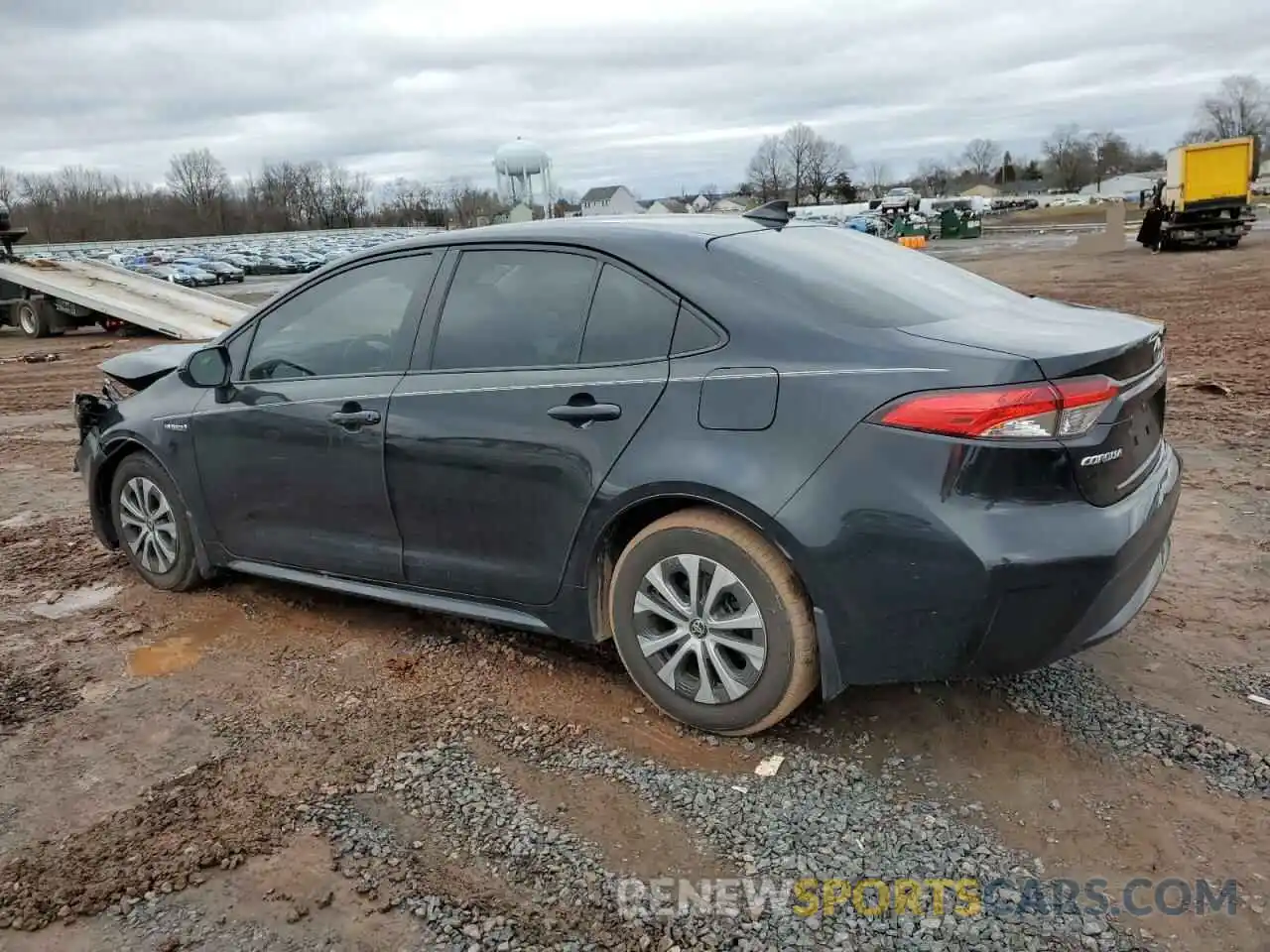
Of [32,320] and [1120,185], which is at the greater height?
[32,320]

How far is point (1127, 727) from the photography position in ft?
10.8

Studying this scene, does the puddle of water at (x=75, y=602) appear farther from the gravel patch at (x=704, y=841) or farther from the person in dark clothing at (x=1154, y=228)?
the person in dark clothing at (x=1154, y=228)

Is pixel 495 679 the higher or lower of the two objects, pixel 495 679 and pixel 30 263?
the lower

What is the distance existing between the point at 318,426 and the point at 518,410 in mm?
1010

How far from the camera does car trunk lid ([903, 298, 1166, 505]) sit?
2.84 m

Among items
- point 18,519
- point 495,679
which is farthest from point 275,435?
point 18,519

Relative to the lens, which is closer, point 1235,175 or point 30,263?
point 30,263

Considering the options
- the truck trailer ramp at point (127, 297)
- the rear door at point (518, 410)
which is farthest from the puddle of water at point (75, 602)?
the truck trailer ramp at point (127, 297)

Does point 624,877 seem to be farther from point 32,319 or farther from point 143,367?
point 32,319

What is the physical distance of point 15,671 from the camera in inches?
163

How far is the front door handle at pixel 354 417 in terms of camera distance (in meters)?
3.84

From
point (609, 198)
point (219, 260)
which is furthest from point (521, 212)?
point (609, 198)

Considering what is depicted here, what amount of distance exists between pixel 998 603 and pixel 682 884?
1.14 m

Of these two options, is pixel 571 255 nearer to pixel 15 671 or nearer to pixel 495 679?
pixel 495 679
